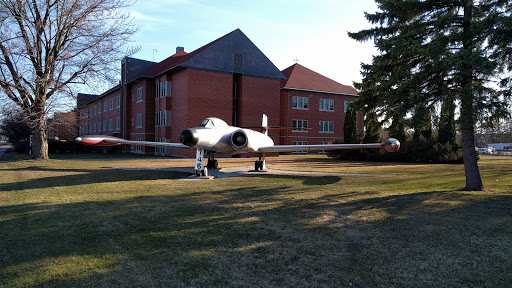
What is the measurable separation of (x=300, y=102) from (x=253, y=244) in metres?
41.3

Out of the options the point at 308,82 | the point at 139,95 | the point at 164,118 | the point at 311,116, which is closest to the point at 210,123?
the point at 164,118

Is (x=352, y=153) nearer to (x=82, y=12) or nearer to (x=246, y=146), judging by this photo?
(x=246, y=146)

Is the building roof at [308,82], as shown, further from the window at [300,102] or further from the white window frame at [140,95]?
the white window frame at [140,95]

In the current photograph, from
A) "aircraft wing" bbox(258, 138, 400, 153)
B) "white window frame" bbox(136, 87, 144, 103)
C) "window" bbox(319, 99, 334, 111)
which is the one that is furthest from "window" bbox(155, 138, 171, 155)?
"window" bbox(319, 99, 334, 111)

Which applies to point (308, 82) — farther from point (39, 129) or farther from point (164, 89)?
point (39, 129)

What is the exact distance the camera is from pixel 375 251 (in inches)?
198

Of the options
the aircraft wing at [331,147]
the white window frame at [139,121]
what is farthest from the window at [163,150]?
the aircraft wing at [331,147]

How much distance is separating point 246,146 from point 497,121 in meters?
9.87

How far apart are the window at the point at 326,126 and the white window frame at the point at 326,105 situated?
1.94m

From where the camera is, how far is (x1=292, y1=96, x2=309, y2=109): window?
44844 millimetres

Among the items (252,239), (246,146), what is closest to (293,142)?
(246,146)

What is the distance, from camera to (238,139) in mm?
15750

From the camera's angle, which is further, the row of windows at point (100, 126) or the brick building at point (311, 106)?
the row of windows at point (100, 126)

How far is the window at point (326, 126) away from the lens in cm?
4728
